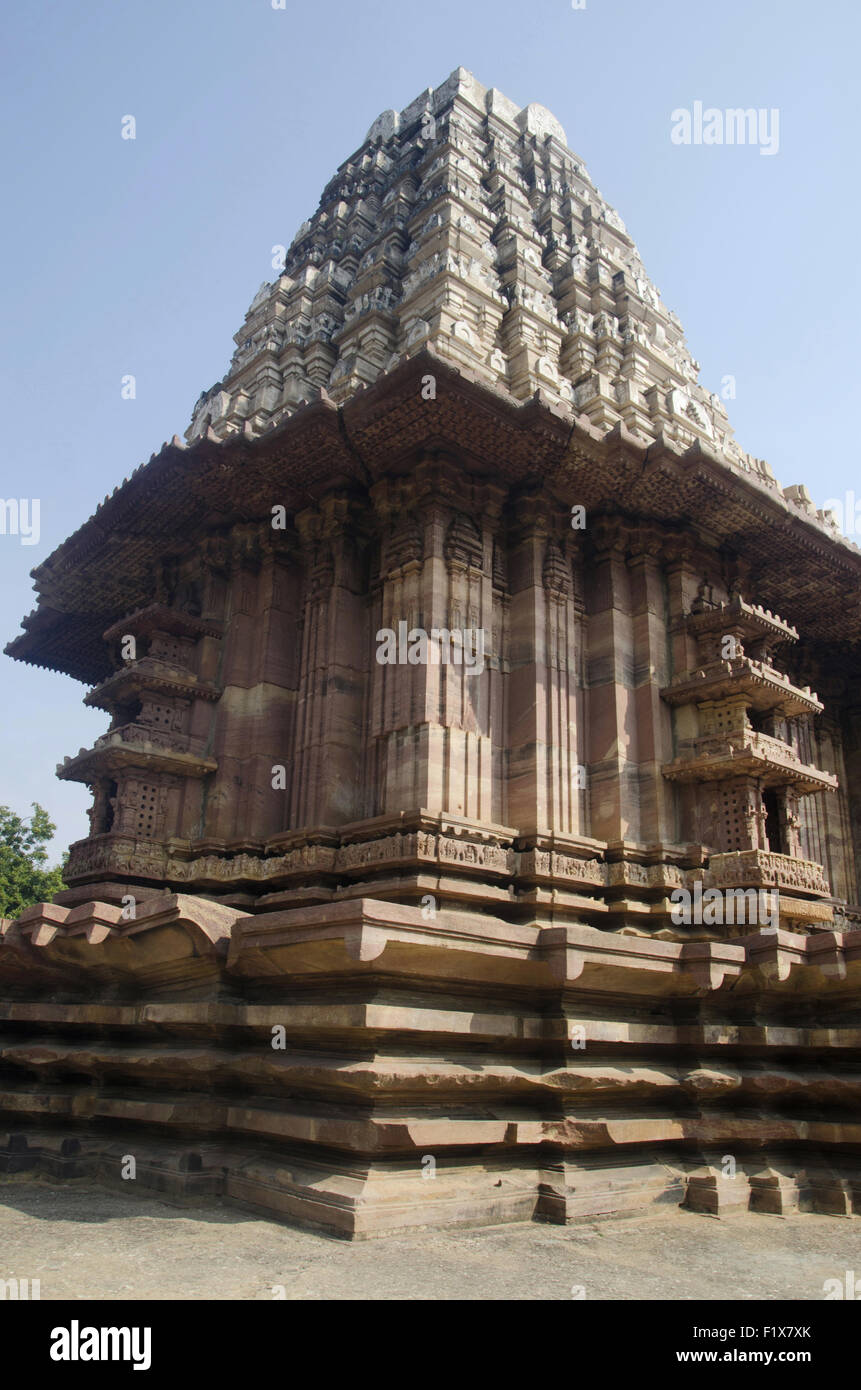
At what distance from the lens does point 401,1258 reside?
588cm

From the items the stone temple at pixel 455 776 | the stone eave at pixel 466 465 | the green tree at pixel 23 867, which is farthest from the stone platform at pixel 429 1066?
the green tree at pixel 23 867

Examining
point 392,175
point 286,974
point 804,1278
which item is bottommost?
point 804,1278

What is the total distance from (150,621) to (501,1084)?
874 cm

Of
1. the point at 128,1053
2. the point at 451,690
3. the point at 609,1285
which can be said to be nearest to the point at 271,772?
the point at 451,690

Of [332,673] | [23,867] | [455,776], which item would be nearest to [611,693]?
[455,776]

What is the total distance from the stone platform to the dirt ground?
0.37 meters

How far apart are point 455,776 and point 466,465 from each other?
14.1ft

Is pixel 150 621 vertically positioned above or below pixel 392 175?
below

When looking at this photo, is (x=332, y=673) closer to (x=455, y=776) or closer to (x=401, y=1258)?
(x=455, y=776)

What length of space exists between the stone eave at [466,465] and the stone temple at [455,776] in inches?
2.4

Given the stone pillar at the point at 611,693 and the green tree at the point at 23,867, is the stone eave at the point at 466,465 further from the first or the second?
the green tree at the point at 23,867

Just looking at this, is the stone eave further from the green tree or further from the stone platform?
the green tree

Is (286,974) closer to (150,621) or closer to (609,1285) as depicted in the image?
A: (609,1285)

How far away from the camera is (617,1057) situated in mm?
8758
